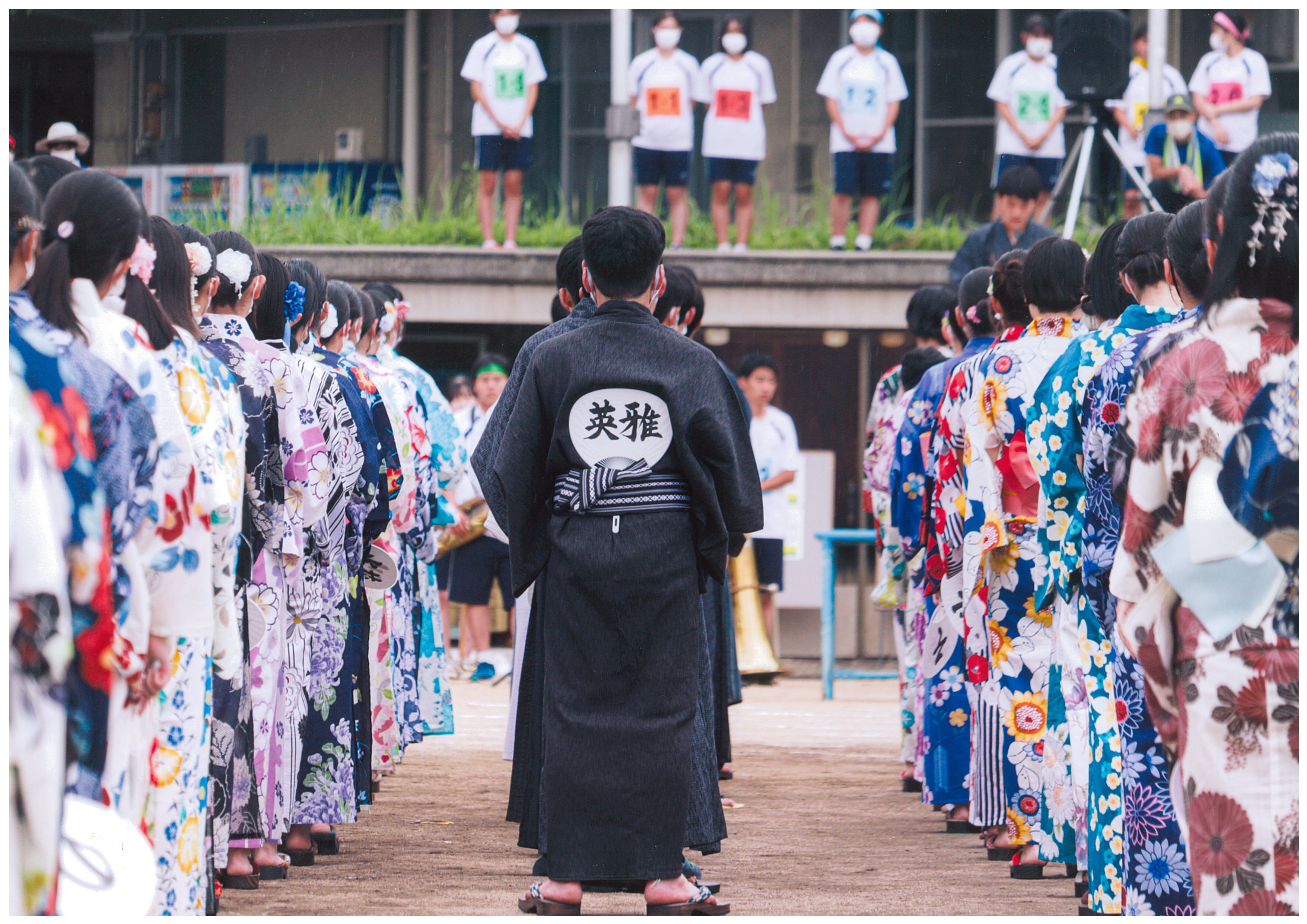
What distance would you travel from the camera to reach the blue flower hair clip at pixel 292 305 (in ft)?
15.9

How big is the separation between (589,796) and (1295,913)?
1741mm

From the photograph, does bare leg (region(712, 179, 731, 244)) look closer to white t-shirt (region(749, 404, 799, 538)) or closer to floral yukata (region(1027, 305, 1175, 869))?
white t-shirt (region(749, 404, 799, 538))

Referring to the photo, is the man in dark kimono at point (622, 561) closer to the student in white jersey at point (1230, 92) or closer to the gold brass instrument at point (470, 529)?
the gold brass instrument at point (470, 529)

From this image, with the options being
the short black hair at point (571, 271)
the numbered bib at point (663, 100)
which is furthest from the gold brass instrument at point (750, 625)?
A: the short black hair at point (571, 271)

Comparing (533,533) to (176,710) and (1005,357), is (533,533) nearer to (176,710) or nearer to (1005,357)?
(176,710)

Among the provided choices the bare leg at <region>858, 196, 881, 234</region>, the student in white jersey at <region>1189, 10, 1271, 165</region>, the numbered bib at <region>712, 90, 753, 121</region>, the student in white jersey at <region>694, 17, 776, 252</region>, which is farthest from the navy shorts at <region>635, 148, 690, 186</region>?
the student in white jersey at <region>1189, 10, 1271, 165</region>

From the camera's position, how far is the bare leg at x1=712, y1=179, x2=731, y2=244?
11078 millimetres

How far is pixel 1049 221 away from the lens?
1145 cm

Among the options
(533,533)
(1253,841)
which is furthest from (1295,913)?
(533,533)

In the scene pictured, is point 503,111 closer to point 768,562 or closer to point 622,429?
point 768,562

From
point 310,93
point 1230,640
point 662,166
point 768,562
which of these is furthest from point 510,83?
point 1230,640

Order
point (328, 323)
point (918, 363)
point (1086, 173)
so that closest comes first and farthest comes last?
1. point (328, 323)
2. point (918, 363)
3. point (1086, 173)

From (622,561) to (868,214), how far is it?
750 centimetres

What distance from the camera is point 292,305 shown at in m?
4.85
